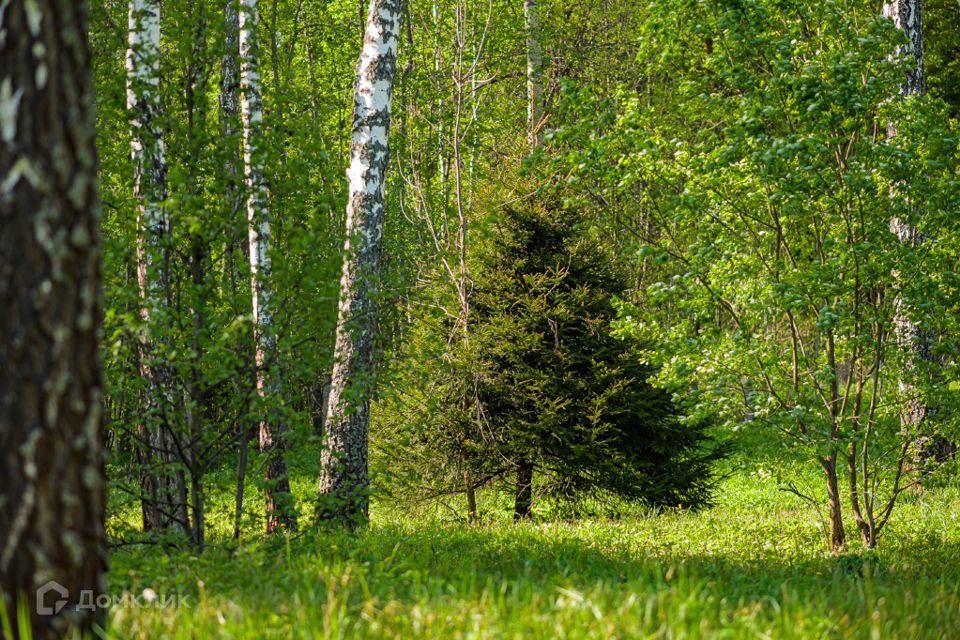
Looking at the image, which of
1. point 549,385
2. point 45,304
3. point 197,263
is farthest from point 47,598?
point 549,385

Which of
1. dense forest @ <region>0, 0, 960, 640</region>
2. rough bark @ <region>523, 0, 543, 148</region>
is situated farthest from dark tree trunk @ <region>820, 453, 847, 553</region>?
rough bark @ <region>523, 0, 543, 148</region>

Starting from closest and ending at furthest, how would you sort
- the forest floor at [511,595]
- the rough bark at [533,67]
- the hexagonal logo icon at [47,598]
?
the hexagonal logo icon at [47,598], the forest floor at [511,595], the rough bark at [533,67]

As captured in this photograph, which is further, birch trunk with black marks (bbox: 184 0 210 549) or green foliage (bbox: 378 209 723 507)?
green foliage (bbox: 378 209 723 507)

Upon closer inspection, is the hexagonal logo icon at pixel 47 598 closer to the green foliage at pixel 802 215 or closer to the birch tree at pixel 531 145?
the green foliage at pixel 802 215

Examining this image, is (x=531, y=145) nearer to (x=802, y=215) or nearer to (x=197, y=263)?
(x=802, y=215)

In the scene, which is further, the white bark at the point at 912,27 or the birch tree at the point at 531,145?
the white bark at the point at 912,27

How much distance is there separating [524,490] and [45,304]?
10.5m

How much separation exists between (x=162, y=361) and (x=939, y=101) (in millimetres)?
7578

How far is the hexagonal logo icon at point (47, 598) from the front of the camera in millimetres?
3131

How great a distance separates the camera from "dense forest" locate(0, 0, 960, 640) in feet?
10.3

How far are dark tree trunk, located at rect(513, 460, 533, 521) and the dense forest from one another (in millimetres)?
48

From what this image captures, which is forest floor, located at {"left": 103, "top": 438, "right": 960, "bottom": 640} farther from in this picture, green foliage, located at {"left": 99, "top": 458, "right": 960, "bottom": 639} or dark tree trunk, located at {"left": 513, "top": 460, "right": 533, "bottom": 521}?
dark tree trunk, located at {"left": 513, "top": 460, "right": 533, "bottom": 521}

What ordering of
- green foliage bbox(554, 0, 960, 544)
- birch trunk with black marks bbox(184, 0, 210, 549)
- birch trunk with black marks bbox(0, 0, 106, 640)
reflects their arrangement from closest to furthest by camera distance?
1. birch trunk with black marks bbox(0, 0, 106, 640)
2. birch trunk with black marks bbox(184, 0, 210, 549)
3. green foliage bbox(554, 0, 960, 544)

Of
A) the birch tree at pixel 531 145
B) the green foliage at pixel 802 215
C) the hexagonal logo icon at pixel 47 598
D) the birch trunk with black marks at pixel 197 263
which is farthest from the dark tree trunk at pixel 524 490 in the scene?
the hexagonal logo icon at pixel 47 598
